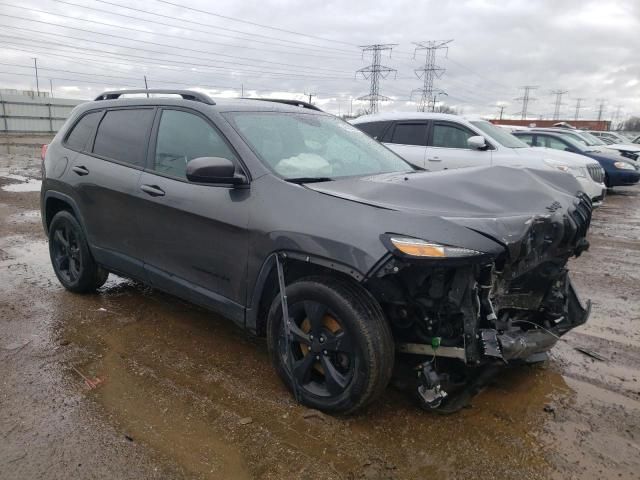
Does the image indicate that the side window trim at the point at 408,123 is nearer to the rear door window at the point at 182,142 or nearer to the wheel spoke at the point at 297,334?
the rear door window at the point at 182,142

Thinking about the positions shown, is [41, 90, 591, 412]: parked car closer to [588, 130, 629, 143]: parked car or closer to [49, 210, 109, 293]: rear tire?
[49, 210, 109, 293]: rear tire

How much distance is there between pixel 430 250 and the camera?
7.72 feet

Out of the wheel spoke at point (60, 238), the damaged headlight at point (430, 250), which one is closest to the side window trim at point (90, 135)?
the wheel spoke at point (60, 238)

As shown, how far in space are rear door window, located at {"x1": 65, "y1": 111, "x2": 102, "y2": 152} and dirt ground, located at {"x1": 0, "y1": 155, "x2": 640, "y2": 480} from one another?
1495mm

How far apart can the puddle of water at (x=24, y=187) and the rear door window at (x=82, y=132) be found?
735cm

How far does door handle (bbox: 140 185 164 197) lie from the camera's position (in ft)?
11.7

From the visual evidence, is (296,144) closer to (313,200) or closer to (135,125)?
(313,200)

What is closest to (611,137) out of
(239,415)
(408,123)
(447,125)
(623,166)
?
(623,166)

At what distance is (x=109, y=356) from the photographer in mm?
3529

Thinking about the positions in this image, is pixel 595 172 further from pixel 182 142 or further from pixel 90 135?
pixel 90 135

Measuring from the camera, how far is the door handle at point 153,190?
355cm

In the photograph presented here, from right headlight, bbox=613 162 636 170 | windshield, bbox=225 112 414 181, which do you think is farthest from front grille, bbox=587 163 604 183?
windshield, bbox=225 112 414 181

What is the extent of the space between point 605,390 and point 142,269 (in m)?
3.31

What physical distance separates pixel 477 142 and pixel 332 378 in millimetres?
5987
